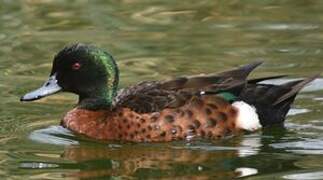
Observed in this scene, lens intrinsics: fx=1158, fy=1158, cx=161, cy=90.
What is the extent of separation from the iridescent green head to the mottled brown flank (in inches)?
10.3

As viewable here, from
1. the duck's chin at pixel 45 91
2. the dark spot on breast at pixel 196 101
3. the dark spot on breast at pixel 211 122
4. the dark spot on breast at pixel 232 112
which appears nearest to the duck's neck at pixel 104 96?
the duck's chin at pixel 45 91

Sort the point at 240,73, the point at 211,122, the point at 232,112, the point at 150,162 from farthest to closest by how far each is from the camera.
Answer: the point at 240,73 → the point at 232,112 → the point at 211,122 → the point at 150,162

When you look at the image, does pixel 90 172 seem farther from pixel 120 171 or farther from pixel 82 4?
pixel 82 4

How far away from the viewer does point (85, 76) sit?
9453mm

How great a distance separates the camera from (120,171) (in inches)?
321

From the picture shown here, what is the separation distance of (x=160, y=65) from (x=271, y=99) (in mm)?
2357

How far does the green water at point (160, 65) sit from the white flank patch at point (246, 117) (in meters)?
0.10

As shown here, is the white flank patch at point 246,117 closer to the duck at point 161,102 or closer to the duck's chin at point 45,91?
the duck at point 161,102

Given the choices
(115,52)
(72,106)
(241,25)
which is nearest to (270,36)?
(241,25)

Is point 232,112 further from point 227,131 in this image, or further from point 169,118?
point 169,118

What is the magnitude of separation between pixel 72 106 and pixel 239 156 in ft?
7.59

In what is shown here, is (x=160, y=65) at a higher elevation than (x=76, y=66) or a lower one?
lower

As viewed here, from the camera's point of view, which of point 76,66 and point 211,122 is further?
point 76,66

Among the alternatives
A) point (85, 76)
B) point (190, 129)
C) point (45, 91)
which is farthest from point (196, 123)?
point (45, 91)
